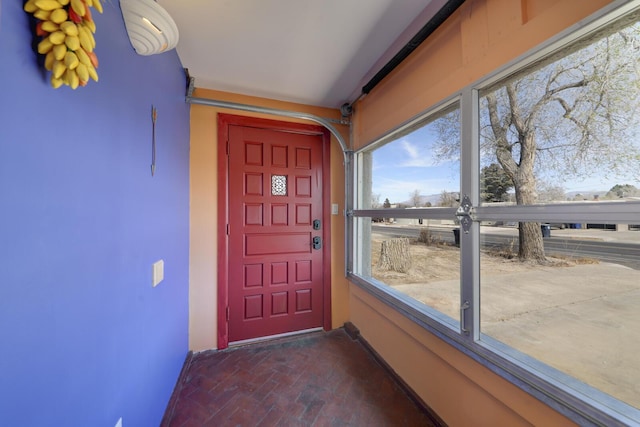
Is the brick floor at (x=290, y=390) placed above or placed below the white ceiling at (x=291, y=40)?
below

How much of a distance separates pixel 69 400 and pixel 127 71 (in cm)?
127

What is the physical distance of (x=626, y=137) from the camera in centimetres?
82

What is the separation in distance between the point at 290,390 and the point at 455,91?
7.88ft

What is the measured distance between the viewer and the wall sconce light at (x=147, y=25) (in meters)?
0.96

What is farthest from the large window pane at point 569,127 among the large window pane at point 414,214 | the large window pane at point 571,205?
the large window pane at point 414,214

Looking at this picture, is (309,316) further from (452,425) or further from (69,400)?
(69,400)

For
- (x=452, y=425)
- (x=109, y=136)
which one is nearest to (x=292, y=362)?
(x=452, y=425)

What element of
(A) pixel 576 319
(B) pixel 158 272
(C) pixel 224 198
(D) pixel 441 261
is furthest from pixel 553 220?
(C) pixel 224 198

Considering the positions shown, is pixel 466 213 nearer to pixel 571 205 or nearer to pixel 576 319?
pixel 571 205

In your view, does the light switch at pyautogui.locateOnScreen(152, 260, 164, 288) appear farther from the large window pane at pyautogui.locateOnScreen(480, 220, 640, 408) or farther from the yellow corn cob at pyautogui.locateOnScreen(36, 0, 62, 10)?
the large window pane at pyautogui.locateOnScreen(480, 220, 640, 408)

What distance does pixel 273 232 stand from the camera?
252 centimetres

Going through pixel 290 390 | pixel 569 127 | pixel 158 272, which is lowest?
pixel 290 390

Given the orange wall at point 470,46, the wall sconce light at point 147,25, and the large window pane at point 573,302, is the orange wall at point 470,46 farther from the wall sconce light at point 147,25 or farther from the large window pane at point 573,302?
the wall sconce light at point 147,25

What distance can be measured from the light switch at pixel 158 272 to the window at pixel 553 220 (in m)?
1.72
